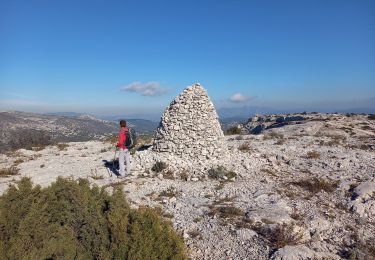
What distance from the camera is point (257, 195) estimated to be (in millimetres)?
11539

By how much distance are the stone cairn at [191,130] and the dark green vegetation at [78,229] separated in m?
9.31

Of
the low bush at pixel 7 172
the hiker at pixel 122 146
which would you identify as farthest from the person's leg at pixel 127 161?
the low bush at pixel 7 172

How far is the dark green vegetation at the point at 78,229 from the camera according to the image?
5.38 meters

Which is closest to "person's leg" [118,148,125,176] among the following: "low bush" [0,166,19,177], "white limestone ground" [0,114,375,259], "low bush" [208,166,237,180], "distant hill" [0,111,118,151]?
"white limestone ground" [0,114,375,259]

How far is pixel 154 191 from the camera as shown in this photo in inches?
485

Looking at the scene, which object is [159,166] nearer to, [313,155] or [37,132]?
[313,155]

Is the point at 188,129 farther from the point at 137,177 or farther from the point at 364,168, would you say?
the point at 364,168

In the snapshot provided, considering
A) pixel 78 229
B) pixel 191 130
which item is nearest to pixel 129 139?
pixel 191 130

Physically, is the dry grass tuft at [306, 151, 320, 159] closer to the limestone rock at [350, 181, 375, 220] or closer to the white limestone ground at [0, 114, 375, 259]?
the white limestone ground at [0, 114, 375, 259]

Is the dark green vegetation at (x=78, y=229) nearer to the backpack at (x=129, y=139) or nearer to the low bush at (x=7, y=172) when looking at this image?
the backpack at (x=129, y=139)

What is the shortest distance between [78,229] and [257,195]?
289 inches

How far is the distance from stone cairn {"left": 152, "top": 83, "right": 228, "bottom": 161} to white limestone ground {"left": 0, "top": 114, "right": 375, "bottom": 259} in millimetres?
645

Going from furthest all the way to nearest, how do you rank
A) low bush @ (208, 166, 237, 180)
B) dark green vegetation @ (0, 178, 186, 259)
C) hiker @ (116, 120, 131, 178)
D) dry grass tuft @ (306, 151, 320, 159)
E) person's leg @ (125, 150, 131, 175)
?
1. dry grass tuft @ (306, 151, 320, 159)
2. person's leg @ (125, 150, 131, 175)
3. hiker @ (116, 120, 131, 178)
4. low bush @ (208, 166, 237, 180)
5. dark green vegetation @ (0, 178, 186, 259)

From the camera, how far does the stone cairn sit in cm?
1605
